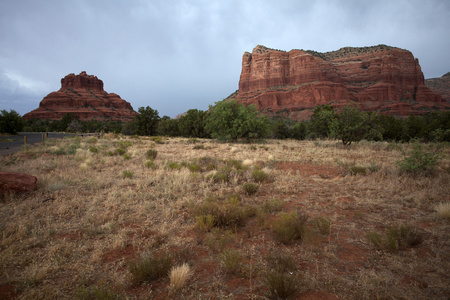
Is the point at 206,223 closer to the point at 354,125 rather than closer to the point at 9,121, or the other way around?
the point at 354,125

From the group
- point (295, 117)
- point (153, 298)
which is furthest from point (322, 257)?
point (295, 117)

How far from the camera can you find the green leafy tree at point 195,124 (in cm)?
3953

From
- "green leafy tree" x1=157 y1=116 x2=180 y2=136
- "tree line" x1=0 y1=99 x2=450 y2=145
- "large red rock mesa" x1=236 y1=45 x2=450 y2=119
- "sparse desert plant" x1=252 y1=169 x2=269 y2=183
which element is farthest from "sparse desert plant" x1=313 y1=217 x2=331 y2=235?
"large red rock mesa" x1=236 y1=45 x2=450 y2=119

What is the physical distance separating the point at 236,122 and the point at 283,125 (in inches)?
810

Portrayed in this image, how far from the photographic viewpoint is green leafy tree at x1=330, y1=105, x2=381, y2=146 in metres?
16.1

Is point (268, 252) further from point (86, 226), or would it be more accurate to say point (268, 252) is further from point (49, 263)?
point (86, 226)

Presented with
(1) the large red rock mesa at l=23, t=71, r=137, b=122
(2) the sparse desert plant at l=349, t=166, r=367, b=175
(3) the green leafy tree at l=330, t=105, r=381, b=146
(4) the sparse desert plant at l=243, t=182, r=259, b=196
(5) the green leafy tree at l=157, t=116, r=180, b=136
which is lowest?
(4) the sparse desert plant at l=243, t=182, r=259, b=196

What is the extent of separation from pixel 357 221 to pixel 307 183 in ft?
9.80

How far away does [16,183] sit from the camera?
588 centimetres

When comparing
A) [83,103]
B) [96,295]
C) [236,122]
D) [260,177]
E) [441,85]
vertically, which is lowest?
[96,295]

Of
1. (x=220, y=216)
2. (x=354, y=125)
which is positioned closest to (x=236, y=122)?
(x=354, y=125)

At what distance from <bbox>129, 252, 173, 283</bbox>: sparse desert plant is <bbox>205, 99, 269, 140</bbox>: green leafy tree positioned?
778 inches

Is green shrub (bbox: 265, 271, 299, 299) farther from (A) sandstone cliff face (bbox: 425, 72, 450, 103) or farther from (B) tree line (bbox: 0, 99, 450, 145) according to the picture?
(A) sandstone cliff face (bbox: 425, 72, 450, 103)

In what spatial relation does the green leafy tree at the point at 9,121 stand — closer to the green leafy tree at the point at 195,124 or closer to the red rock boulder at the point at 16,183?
the green leafy tree at the point at 195,124
